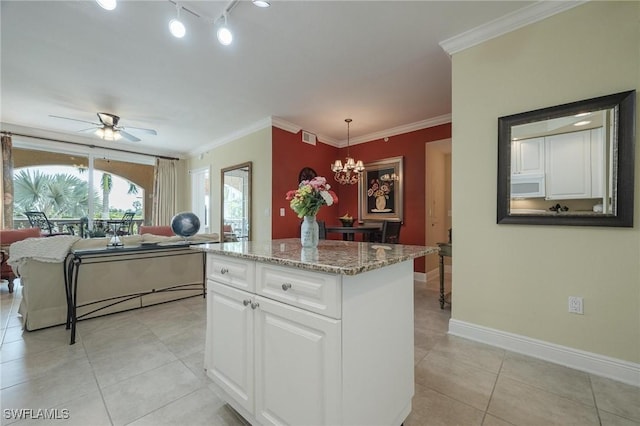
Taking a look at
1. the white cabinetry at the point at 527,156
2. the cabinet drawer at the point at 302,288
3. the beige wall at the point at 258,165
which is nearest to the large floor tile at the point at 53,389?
the cabinet drawer at the point at 302,288

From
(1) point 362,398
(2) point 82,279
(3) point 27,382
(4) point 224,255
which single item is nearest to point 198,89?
(2) point 82,279

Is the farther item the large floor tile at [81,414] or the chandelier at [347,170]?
the chandelier at [347,170]

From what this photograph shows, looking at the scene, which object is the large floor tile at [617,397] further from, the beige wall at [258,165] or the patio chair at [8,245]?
the patio chair at [8,245]

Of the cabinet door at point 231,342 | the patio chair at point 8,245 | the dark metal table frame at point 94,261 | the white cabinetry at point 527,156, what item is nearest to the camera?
the cabinet door at point 231,342

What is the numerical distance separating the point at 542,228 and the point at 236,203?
458 cm

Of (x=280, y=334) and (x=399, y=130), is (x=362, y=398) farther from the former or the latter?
(x=399, y=130)

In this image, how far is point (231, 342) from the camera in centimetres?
139

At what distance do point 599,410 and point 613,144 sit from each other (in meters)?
1.62

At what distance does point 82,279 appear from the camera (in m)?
2.71

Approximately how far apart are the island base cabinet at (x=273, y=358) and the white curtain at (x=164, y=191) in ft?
18.6

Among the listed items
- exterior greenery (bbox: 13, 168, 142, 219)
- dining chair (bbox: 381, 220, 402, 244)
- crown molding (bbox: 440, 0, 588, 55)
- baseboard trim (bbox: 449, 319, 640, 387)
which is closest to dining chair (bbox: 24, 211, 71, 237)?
exterior greenery (bbox: 13, 168, 142, 219)

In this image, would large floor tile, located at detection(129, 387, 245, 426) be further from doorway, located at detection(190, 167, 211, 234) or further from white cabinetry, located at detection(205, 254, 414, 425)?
doorway, located at detection(190, 167, 211, 234)

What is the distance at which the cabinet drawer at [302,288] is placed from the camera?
0.97 m

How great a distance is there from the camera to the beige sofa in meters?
2.46
